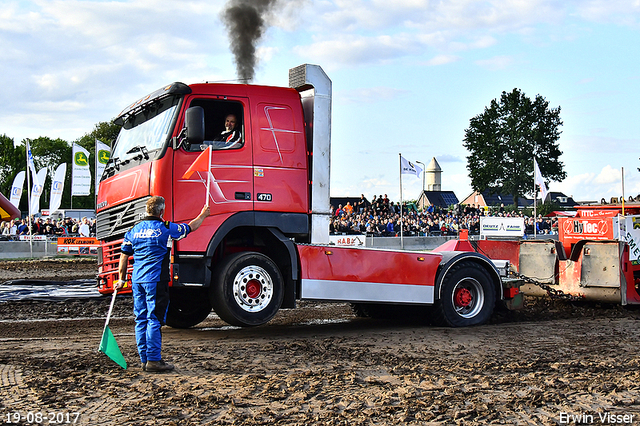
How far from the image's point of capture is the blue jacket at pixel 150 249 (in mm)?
6312

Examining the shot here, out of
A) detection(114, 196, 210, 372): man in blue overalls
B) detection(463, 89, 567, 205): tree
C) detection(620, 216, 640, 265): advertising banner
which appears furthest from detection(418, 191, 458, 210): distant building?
detection(114, 196, 210, 372): man in blue overalls

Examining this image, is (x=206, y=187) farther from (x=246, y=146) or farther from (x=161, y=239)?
(x=161, y=239)

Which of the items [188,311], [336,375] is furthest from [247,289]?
[336,375]

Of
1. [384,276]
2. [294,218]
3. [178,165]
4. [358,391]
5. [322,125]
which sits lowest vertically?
[358,391]

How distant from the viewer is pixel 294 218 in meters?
8.39

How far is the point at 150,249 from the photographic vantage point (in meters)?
6.33

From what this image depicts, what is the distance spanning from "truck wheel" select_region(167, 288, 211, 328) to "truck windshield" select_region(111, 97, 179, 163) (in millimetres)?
2198

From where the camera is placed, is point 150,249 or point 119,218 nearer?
Result: point 150,249

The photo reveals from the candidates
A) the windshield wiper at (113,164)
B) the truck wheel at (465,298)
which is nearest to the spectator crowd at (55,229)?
the windshield wiper at (113,164)

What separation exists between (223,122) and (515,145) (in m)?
66.7

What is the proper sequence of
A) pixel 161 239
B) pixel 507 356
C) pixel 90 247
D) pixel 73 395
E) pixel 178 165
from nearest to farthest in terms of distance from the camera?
pixel 73 395
pixel 161 239
pixel 507 356
pixel 178 165
pixel 90 247

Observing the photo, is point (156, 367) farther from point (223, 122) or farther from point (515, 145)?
point (515, 145)

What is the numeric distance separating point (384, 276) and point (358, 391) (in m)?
3.47

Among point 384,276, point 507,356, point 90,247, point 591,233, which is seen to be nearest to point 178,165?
point 384,276
